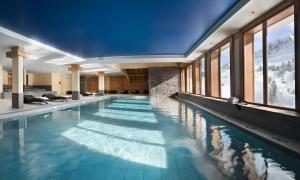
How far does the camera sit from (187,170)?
9.51 ft

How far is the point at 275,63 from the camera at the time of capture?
5422 millimetres

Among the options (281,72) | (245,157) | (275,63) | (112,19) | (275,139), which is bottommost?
(245,157)

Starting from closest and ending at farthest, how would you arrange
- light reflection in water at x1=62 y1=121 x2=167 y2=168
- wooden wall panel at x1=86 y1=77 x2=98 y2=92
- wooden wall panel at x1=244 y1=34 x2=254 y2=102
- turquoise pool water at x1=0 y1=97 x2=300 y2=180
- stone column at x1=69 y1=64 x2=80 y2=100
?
turquoise pool water at x1=0 y1=97 x2=300 y2=180 → light reflection in water at x1=62 y1=121 x2=167 y2=168 → wooden wall panel at x1=244 y1=34 x2=254 y2=102 → stone column at x1=69 y1=64 x2=80 y2=100 → wooden wall panel at x1=86 y1=77 x2=98 y2=92

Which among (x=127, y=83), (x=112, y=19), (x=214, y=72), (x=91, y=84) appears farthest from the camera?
(x=91, y=84)

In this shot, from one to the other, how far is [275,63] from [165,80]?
1718 centimetres

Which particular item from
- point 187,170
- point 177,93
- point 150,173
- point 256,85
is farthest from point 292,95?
point 177,93

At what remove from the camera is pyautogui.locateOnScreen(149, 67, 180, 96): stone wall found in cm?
2247

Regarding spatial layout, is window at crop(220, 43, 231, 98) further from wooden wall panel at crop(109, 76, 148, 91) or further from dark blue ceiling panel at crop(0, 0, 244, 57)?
wooden wall panel at crop(109, 76, 148, 91)

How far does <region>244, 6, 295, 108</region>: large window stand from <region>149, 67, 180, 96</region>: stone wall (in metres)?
15.7

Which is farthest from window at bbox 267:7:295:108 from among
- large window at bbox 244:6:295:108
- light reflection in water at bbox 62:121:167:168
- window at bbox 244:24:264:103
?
light reflection in water at bbox 62:121:167:168

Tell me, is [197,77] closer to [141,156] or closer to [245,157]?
[245,157]

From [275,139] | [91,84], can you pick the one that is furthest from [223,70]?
[91,84]

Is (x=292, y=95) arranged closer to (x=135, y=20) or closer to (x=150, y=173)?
(x=150, y=173)

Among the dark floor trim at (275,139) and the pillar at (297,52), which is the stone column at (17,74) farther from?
the pillar at (297,52)
